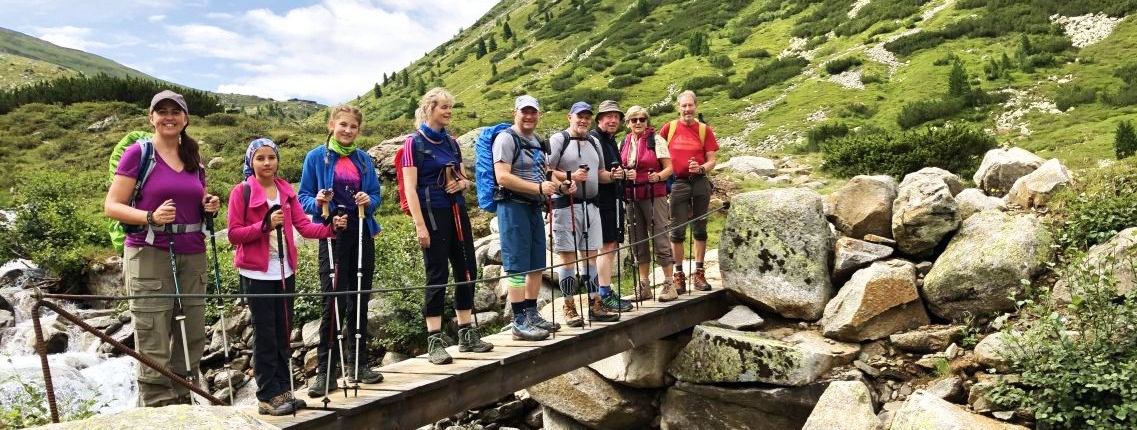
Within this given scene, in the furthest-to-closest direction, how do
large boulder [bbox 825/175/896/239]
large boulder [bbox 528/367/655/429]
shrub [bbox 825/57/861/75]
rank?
shrub [bbox 825/57/861/75] → large boulder [bbox 528/367/655/429] → large boulder [bbox 825/175/896/239]

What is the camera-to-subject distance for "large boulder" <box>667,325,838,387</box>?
7621mm

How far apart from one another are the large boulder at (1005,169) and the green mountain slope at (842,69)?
12.2 ft

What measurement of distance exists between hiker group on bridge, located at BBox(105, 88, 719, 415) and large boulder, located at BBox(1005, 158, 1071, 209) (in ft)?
12.9

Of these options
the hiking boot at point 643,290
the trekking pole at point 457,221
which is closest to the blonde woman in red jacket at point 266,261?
the trekking pole at point 457,221

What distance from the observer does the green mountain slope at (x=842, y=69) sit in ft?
78.3

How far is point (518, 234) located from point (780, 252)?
3.72m

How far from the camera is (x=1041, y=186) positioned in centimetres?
823

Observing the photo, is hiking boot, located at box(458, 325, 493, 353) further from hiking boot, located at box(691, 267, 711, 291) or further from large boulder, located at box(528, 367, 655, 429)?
hiking boot, located at box(691, 267, 711, 291)

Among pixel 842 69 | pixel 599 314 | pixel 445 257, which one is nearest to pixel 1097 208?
pixel 599 314

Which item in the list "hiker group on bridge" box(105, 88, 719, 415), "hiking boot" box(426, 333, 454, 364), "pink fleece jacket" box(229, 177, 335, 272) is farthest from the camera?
"hiking boot" box(426, 333, 454, 364)

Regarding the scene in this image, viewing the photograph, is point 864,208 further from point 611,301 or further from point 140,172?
point 140,172

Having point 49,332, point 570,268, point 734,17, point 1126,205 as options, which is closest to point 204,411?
point 570,268

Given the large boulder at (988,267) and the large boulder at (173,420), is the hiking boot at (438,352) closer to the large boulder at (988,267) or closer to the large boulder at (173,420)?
the large boulder at (173,420)

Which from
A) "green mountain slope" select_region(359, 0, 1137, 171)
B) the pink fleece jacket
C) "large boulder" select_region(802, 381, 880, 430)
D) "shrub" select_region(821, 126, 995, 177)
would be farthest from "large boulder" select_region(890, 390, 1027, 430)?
"green mountain slope" select_region(359, 0, 1137, 171)
